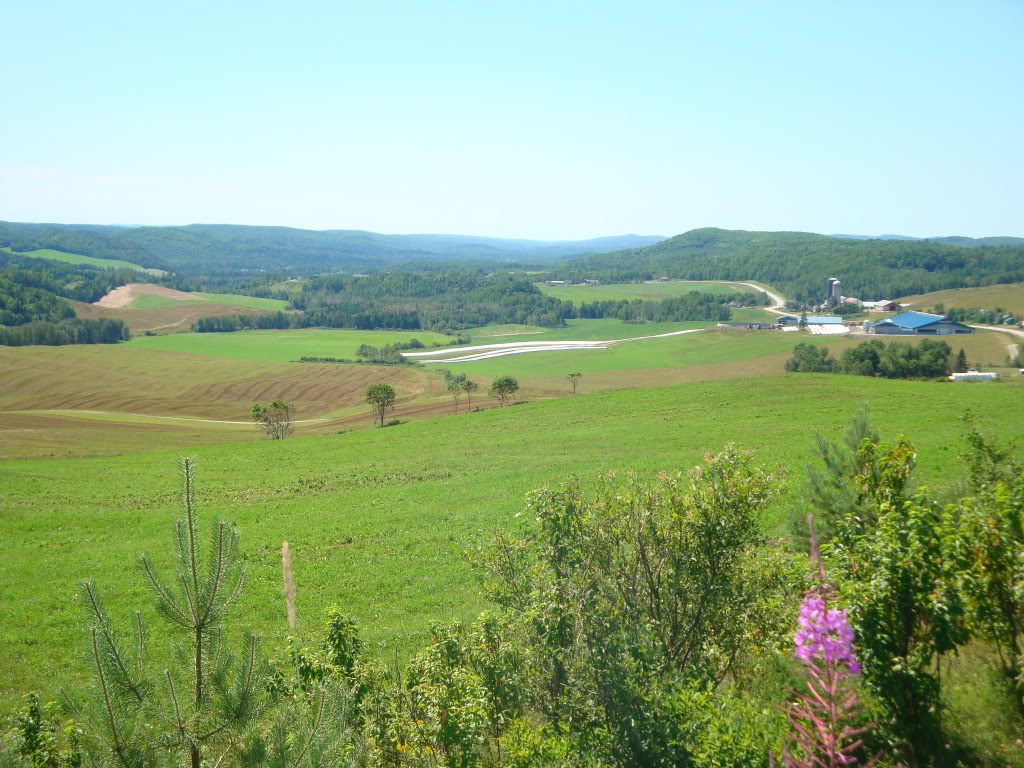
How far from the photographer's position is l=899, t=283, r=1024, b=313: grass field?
443ft

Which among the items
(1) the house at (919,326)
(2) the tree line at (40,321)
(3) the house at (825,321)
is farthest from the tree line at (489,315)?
(1) the house at (919,326)

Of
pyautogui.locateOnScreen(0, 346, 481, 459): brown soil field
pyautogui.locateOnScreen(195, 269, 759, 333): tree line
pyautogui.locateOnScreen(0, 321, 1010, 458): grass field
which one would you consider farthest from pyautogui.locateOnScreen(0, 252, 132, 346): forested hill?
pyautogui.locateOnScreen(195, 269, 759, 333): tree line

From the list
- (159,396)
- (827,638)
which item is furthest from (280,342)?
(827,638)

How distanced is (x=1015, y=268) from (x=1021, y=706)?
22254 centimetres

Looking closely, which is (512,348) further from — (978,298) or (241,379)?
(978,298)

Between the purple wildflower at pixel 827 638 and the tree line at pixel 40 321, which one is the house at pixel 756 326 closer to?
the tree line at pixel 40 321

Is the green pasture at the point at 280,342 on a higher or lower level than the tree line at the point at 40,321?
lower

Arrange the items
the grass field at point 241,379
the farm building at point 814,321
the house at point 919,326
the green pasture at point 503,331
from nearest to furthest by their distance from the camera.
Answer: the grass field at point 241,379, the house at point 919,326, the farm building at point 814,321, the green pasture at point 503,331

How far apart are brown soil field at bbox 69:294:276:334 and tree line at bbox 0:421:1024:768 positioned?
533 feet

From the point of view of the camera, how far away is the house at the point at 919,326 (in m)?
108

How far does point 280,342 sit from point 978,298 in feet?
486

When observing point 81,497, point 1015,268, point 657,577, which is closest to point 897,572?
point 657,577

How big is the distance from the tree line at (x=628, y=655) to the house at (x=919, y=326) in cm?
11410

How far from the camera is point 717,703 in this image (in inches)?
273
